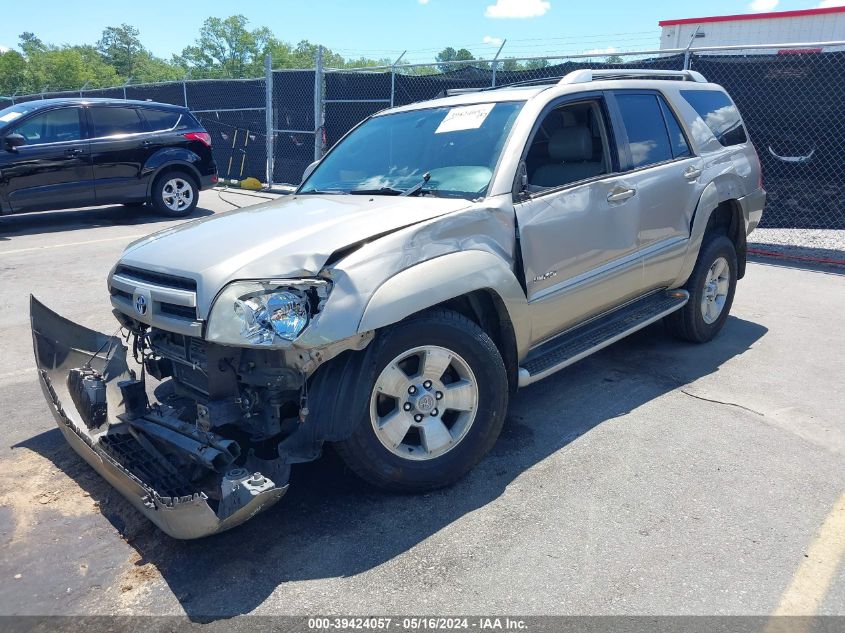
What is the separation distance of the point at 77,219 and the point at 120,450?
9.64 m

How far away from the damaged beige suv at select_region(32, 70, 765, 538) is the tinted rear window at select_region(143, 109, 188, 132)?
771 cm

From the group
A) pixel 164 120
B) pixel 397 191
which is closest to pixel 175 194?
pixel 164 120

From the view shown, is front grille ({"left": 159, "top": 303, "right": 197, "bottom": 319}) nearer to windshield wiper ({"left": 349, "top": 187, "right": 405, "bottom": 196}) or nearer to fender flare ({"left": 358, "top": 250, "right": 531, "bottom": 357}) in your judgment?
fender flare ({"left": 358, "top": 250, "right": 531, "bottom": 357})

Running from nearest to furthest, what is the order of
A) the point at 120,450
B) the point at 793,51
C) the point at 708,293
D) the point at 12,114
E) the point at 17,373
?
the point at 120,450 < the point at 17,373 < the point at 708,293 < the point at 12,114 < the point at 793,51

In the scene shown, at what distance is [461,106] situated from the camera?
4270mm

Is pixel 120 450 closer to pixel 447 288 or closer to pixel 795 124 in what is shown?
pixel 447 288

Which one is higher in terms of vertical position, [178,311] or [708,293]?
[178,311]

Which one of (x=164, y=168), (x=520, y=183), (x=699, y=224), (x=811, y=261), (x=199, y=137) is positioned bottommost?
(x=811, y=261)

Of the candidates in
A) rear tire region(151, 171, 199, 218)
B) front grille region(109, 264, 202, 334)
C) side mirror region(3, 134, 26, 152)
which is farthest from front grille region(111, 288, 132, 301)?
rear tire region(151, 171, 199, 218)

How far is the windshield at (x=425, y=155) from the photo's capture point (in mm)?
3773

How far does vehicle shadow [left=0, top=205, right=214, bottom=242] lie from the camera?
10508 millimetres

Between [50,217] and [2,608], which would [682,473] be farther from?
[50,217]

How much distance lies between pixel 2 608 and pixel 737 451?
363cm

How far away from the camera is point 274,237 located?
3.16 metres
